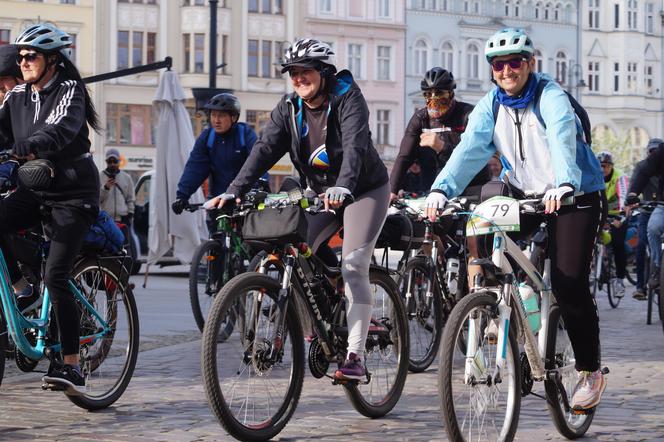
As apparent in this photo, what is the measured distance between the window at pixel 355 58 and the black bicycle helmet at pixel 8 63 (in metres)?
63.6

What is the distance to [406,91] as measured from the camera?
7406cm

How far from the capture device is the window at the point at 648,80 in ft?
291

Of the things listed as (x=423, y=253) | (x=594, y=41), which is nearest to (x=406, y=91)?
(x=594, y=41)

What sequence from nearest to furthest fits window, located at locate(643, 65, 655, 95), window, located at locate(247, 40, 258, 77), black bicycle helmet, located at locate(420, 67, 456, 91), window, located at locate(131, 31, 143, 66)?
1. black bicycle helmet, located at locate(420, 67, 456, 91)
2. window, located at locate(131, 31, 143, 66)
3. window, located at locate(247, 40, 258, 77)
4. window, located at locate(643, 65, 655, 95)

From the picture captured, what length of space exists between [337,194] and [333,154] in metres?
0.63

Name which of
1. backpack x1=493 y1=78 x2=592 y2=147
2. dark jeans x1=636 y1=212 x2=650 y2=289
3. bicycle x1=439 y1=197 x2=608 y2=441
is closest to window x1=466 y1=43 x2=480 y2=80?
dark jeans x1=636 y1=212 x2=650 y2=289

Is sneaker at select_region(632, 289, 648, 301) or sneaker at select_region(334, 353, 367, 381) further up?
sneaker at select_region(334, 353, 367, 381)

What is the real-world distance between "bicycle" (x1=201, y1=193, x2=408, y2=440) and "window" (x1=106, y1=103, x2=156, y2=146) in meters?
55.9

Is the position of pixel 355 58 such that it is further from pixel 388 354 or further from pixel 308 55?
pixel 308 55

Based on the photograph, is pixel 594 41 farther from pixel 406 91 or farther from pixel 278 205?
pixel 278 205

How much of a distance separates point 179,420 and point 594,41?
8194cm

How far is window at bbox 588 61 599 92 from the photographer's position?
86125 mm

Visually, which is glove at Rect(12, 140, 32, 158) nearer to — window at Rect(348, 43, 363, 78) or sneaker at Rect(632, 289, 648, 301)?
sneaker at Rect(632, 289, 648, 301)

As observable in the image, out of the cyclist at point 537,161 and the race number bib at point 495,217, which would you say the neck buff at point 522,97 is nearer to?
the cyclist at point 537,161
